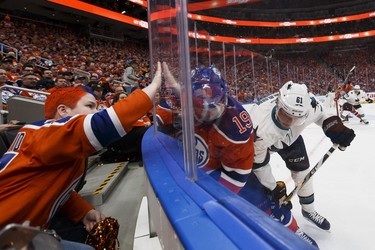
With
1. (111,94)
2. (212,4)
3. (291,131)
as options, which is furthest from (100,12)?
(291,131)

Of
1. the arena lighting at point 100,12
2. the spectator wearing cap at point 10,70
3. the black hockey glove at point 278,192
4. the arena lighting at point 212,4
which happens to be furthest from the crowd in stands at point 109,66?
the arena lighting at point 100,12

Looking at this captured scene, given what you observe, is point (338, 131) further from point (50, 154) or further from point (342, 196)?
point (50, 154)

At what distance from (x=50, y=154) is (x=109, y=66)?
31.5 ft

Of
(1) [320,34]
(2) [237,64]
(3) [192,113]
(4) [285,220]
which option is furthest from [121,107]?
(1) [320,34]

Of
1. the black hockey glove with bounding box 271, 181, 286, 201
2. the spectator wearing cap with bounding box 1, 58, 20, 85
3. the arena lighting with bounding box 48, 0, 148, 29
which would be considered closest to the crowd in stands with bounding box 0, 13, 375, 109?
the spectator wearing cap with bounding box 1, 58, 20, 85

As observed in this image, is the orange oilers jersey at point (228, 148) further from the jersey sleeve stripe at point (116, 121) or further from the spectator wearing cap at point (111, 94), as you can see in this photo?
the spectator wearing cap at point (111, 94)

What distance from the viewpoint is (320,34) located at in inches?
239

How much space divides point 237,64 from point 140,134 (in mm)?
1256

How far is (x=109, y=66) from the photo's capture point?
32.1ft

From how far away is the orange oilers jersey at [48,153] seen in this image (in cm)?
77

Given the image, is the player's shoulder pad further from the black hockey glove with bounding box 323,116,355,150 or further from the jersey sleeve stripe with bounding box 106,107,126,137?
the black hockey glove with bounding box 323,116,355,150

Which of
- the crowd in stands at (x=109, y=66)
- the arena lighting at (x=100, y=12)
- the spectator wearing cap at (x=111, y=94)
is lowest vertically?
the spectator wearing cap at (x=111, y=94)

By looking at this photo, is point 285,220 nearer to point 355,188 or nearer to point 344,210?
point 344,210

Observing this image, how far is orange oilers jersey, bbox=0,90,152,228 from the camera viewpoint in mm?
768
